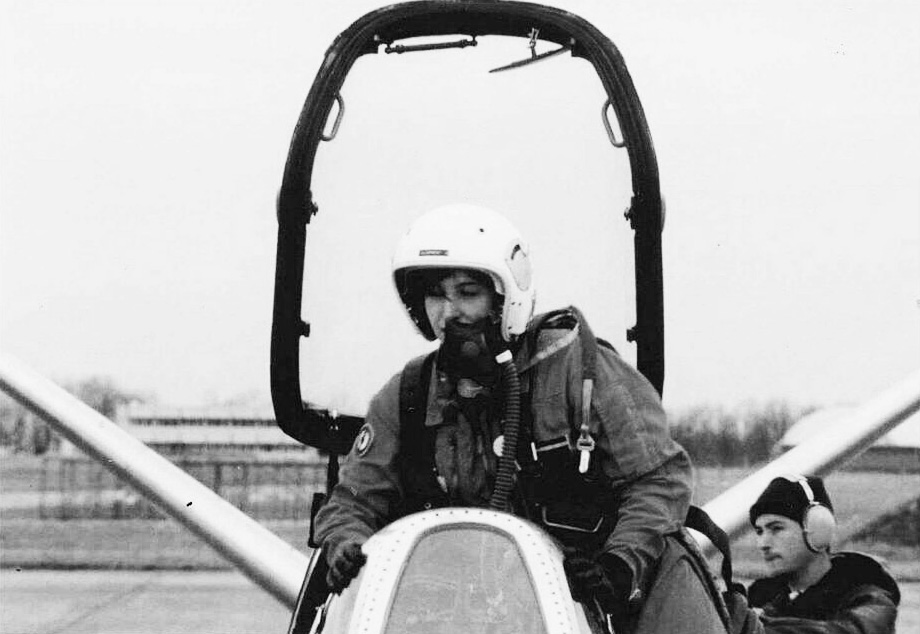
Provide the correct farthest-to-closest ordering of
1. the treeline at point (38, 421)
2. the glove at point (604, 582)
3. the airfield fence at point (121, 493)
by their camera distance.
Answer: the airfield fence at point (121, 493)
the treeline at point (38, 421)
the glove at point (604, 582)

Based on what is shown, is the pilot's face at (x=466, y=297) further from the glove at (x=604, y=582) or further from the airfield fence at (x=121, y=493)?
the airfield fence at (x=121, y=493)

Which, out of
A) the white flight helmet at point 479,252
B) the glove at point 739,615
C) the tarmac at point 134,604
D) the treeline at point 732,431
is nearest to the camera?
the white flight helmet at point 479,252

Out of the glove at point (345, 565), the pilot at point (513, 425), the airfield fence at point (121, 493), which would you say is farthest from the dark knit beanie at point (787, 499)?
the airfield fence at point (121, 493)

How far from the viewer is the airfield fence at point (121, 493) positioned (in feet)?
48.1

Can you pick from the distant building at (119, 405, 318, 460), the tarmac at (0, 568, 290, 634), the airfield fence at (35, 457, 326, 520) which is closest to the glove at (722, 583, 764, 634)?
the distant building at (119, 405, 318, 460)

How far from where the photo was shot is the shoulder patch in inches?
136

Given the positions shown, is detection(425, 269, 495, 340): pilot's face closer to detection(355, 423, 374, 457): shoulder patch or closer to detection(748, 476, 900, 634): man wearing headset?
detection(355, 423, 374, 457): shoulder patch

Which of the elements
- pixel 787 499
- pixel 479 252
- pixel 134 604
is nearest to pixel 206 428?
pixel 134 604

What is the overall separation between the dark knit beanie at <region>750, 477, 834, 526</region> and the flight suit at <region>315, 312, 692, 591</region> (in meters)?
1.37

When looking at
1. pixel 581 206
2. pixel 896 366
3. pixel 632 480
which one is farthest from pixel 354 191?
pixel 896 366

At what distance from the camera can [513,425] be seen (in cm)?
313

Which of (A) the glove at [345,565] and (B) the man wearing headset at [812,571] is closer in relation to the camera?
(A) the glove at [345,565]

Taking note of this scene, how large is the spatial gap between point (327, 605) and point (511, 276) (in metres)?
0.86

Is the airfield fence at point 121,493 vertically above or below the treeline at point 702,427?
below
